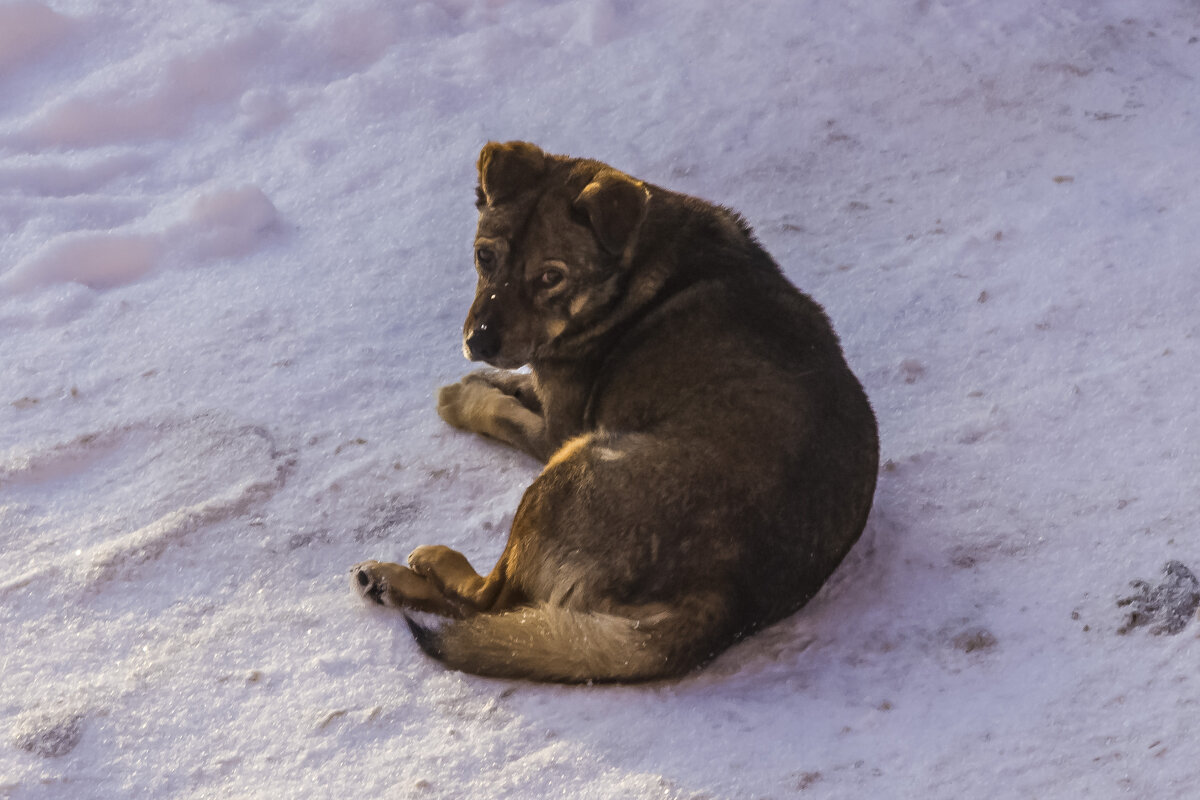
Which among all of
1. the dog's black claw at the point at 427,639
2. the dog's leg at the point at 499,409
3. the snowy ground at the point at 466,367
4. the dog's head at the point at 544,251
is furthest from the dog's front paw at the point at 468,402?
the dog's black claw at the point at 427,639

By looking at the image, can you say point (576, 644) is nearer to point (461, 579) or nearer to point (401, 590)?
point (461, 579)

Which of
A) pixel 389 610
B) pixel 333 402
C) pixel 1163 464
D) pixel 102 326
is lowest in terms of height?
pixel 1163 464

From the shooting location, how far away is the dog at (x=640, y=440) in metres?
3.52

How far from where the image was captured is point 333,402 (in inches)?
204

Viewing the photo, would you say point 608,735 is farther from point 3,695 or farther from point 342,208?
point 342,208

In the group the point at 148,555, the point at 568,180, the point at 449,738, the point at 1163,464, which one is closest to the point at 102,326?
the point at 148,555

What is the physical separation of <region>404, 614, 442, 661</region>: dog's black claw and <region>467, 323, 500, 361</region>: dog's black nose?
0.97 metres

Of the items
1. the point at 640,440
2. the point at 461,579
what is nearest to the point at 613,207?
the point at 640,440

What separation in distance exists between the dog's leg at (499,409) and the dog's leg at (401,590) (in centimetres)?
78

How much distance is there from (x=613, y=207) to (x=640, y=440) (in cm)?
84

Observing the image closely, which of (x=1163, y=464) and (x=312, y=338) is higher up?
(x=312, y=338)

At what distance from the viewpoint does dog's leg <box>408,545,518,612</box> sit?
3.81m

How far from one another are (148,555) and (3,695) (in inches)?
29.6

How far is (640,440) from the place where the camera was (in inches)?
150
